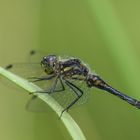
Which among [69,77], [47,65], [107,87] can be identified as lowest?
[107,87]

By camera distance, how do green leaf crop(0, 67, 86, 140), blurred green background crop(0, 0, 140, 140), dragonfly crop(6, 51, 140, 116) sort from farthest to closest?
blurred green background crop(0, 0, 140, 140) → dragonfly crop(6, 51, 140, 116) → green leaf crop(0, 67, 86, 140)

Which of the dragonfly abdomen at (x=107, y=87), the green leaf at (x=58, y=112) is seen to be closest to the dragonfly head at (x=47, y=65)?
the dragonfly abdomen at (x=107, y=87)

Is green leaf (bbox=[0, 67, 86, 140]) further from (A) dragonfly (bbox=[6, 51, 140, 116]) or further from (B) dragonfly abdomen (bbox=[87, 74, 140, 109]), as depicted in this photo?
(B) dragonfly abdomen (bbox=[87, 74, 140, 109])

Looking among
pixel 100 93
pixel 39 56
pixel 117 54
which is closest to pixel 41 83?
pixel 39 56

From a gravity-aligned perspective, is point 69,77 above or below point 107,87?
above

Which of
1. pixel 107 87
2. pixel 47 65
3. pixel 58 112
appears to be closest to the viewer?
pixel 58 112

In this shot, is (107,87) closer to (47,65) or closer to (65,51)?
(47,65)

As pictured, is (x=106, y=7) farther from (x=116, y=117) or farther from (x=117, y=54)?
(x=116, y=117)

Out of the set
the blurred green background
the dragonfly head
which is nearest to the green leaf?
the blurred green background

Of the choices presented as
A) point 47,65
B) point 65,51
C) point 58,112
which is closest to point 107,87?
point 47,65
